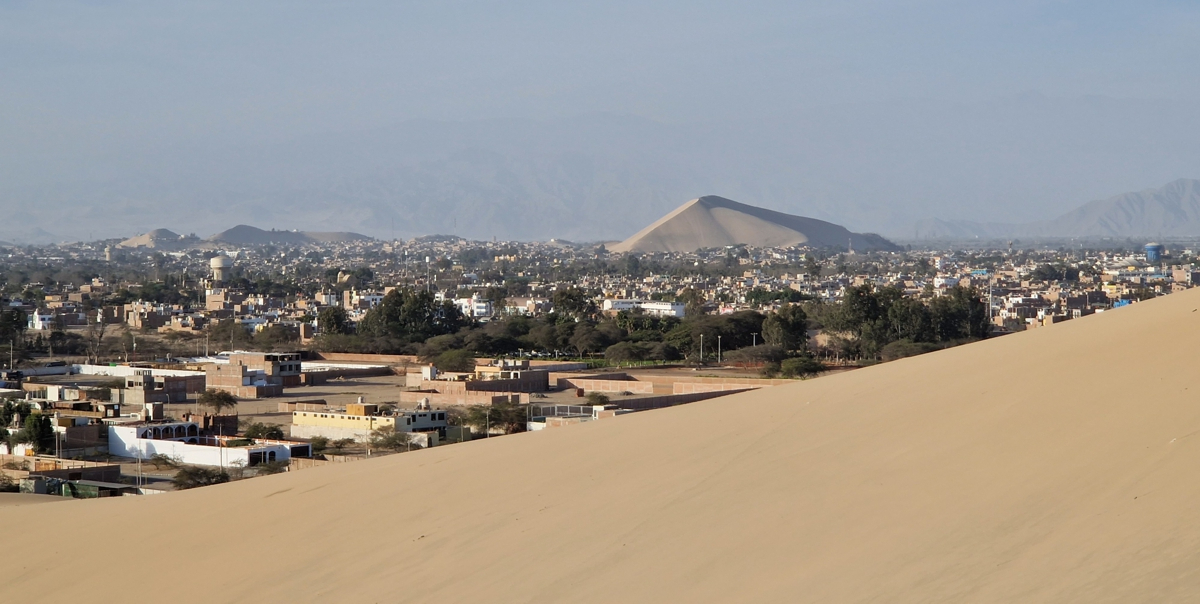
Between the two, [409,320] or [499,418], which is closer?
[499,418]

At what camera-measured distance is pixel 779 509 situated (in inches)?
282

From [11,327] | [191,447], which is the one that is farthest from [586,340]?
[191,447]

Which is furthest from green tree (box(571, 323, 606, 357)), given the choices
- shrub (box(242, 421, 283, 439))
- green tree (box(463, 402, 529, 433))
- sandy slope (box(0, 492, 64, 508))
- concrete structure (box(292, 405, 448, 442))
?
sandy slope (box(0, 492, 64, 508))

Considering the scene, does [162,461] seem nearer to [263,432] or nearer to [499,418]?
[263,432]

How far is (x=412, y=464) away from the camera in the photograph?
422 inches

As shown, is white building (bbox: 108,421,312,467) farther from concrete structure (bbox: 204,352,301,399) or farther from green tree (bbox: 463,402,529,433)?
concrete structure (bbox: 204,352,301,399)

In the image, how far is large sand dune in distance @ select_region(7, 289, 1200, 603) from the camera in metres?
5.96

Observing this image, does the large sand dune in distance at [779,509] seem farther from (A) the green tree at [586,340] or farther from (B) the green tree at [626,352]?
(A) the green tree at [586,340]

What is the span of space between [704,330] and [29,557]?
3889cm

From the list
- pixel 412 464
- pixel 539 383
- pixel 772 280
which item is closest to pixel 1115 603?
pixel 412 464

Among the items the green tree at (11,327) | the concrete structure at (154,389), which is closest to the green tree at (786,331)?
the concrete structure at (154,389)

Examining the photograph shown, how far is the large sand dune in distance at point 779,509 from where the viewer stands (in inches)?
235

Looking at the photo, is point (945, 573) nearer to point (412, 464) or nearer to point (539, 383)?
point (412, 464)

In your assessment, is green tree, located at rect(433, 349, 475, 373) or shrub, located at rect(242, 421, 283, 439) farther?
green tree, located at rect(433, 349, 475, 373)
